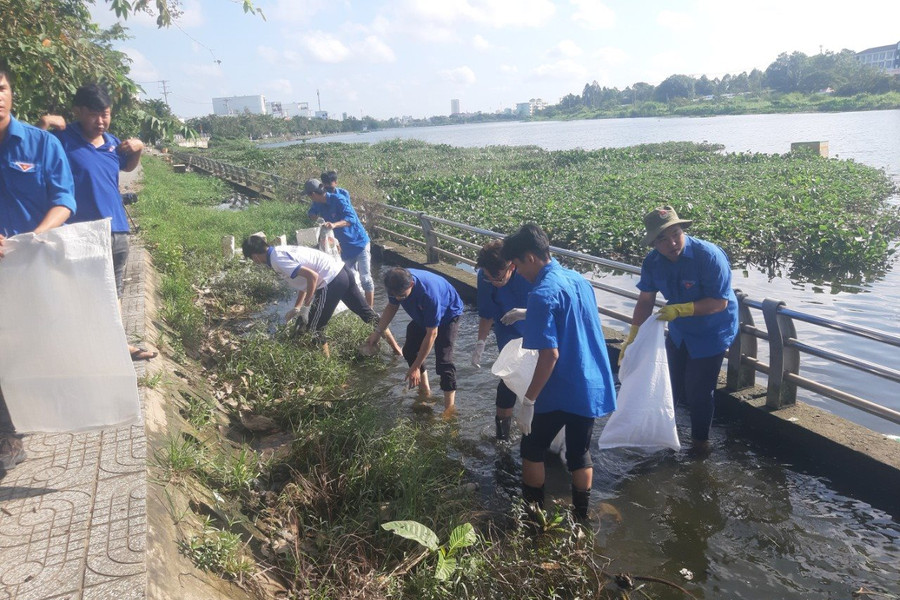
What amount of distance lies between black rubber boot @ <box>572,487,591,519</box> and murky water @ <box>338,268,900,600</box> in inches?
5.6

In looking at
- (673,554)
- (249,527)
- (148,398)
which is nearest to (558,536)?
(673,554)

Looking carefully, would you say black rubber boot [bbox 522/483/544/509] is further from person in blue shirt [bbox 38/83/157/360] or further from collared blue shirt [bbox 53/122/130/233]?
collared blue shirt [bbox 53/122/130/233]

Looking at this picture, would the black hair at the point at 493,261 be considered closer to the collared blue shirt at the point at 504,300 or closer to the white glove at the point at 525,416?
the collared blue shirt at the point at 504,300

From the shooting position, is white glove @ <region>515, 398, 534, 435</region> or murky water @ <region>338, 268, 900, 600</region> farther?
white glove @ <region>515, 398, 534, 435</region>

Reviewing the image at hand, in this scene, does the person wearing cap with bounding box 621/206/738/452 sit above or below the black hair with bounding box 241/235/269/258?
below

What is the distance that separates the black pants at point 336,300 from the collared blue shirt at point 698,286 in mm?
3069

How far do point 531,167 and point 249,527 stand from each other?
96.9 feet

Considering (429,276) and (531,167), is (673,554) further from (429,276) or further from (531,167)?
(531,167)

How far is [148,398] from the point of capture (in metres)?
3.93

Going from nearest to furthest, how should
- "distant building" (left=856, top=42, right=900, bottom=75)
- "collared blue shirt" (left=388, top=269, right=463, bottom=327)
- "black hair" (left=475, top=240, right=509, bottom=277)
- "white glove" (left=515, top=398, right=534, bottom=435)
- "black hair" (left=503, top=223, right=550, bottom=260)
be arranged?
"black hair" (left=503, top=223, right=550, bottom=260) → "white glove" (left=515, top=398, right=534, bottom=435) → "black hair" (left=475, top=240, right=509, bottom=277) → "collared blue shirt" (left=388, top=269, right=463, bottom=327) → "distant building" (left=856, top=42, right=900, bottom=75)

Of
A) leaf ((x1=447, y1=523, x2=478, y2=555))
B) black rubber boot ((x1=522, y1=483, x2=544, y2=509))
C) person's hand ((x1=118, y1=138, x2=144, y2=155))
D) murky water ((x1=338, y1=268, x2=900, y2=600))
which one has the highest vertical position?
person's hand ((x1=118, y1=138, x2=144, y2=155))

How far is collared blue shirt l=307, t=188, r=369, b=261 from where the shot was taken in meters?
7.62

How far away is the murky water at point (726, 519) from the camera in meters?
3.18

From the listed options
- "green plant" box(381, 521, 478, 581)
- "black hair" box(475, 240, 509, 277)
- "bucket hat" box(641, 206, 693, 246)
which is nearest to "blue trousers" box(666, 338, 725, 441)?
"bucket hat" box(641, 206, 693, 246)
